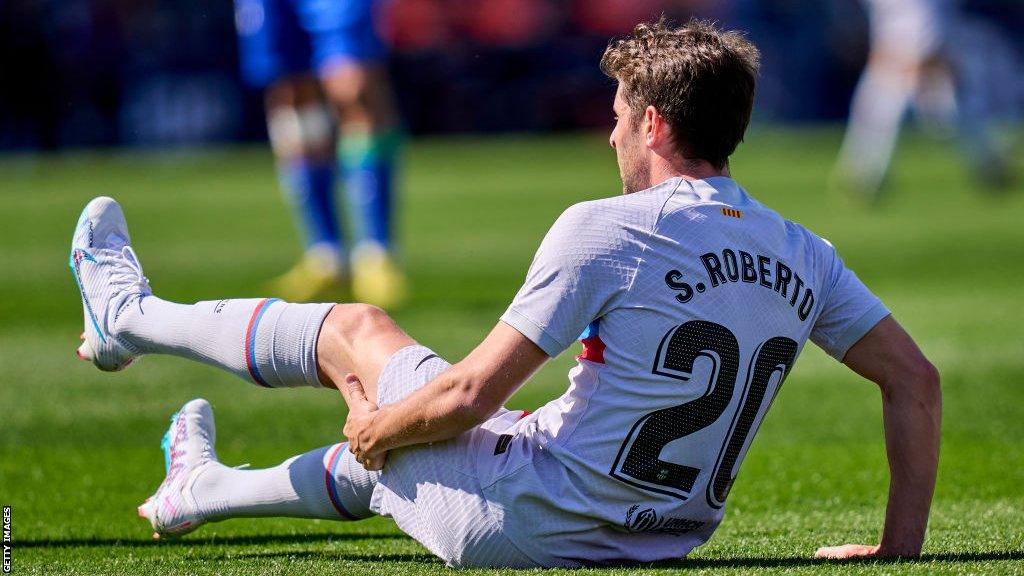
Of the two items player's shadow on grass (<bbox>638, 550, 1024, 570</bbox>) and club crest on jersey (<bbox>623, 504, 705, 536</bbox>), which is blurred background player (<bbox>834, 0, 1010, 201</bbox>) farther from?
club crest on jersey (<bbox>623, 504, 705, 536</bbox>)

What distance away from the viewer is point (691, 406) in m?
3.35

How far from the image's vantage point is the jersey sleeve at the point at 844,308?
3.57m

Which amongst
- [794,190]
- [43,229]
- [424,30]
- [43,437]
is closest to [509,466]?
[43,437]

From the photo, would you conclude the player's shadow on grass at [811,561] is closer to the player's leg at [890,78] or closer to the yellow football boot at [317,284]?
the yellow football boot at [317,284]

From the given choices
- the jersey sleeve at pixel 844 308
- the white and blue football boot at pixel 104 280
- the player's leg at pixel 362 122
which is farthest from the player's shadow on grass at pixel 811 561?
the player's leg at pixel 362 122

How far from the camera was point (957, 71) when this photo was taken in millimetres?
16641

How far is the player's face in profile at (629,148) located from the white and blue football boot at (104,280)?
1.31 m

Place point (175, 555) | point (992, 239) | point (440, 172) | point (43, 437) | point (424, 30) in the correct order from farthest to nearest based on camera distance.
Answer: point (424, 30), point (440, 172), point (992, 239), point (43, 437), point (175, 555)

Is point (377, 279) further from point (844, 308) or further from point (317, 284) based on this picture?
point (844, 308)

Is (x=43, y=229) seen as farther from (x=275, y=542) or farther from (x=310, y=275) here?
(x=275, y=542)

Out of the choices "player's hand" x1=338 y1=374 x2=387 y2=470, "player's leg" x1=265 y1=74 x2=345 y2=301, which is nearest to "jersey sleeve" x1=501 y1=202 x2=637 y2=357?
"player's hand" x1=338 y1=374 x2=387 y2=470

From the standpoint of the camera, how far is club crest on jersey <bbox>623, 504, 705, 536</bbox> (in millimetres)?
3408

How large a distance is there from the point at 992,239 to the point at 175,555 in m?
10.3

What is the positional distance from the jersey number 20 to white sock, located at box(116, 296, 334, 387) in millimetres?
818
